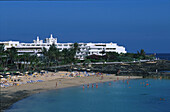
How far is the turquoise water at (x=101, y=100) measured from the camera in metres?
42.1

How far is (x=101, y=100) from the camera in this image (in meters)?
49.6

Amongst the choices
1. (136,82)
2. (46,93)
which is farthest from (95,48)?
(46,93)

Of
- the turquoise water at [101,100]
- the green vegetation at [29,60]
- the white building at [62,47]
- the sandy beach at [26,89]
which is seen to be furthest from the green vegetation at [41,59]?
the turquoise water at [101,100]

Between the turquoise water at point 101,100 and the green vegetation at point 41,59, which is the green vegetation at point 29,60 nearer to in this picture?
the green vegetation at point 41,59

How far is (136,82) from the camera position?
72812 millimetres

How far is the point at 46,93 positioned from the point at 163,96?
24664 millimetres

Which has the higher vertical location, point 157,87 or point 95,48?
point 95,48

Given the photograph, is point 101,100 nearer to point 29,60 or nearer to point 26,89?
point 26,89

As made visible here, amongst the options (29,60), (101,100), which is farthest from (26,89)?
(29,60)

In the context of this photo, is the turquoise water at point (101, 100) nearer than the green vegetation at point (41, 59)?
Yes

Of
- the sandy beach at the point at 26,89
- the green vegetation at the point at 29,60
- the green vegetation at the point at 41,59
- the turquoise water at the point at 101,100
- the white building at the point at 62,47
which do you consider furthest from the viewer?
the white building at the point at 62,47

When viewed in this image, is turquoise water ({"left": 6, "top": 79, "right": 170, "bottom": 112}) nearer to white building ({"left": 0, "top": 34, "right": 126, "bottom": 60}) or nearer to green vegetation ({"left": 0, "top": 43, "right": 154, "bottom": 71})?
green vegetation ({"left": 0, "top": 43, "right": 154, "bottom": 71})

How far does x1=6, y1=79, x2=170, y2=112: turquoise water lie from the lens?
42.1 m

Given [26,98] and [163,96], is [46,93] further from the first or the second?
[163,96]
